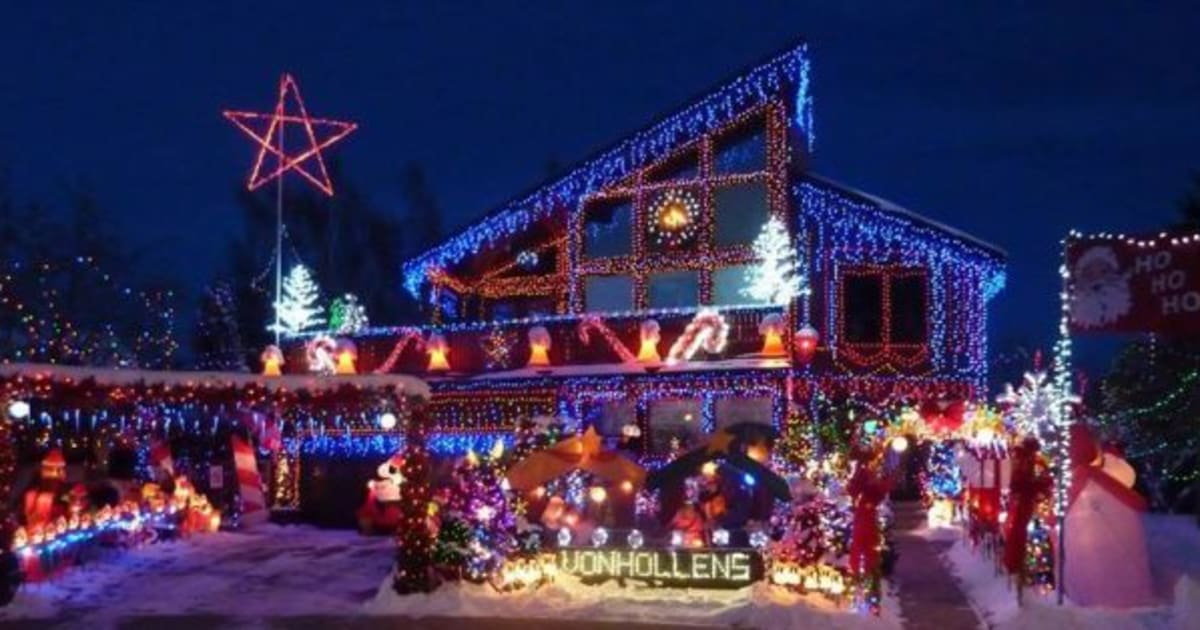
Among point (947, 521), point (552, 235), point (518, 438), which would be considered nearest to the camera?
point (518, 438)

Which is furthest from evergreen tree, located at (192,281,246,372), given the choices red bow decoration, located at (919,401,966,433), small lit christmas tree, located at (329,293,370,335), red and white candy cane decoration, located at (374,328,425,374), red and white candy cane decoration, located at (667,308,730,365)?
red bow decoration, located at (919,401,966,433)

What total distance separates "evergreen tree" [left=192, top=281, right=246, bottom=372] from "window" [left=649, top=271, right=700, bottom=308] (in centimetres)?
1912

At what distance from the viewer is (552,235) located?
30.9 meters

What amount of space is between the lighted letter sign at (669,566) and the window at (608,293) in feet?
40.8

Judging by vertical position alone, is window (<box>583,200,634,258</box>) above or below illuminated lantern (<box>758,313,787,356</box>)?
above

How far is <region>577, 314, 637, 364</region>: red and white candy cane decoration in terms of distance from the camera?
90.4 ft

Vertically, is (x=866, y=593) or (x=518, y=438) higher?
(x=518, y=438)

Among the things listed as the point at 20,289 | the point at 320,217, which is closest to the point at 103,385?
the point at 20,289

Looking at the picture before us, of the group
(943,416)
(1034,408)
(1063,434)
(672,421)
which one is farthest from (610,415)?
(1063,434)

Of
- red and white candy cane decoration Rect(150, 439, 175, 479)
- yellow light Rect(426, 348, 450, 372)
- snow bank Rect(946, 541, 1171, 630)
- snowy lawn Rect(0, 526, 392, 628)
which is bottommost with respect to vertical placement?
snowy lawn Rect(0, 526, 392, 628)

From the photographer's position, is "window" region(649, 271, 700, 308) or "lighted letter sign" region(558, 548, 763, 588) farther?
"window" region(649, 271, 700, 308)

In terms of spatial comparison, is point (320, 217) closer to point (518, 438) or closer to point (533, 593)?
point (518, 438)

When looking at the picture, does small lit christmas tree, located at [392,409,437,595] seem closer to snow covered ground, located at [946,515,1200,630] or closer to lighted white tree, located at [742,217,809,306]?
snow covered ground, located at [946,515,1200,630]

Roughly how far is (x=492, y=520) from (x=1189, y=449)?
12.0m
